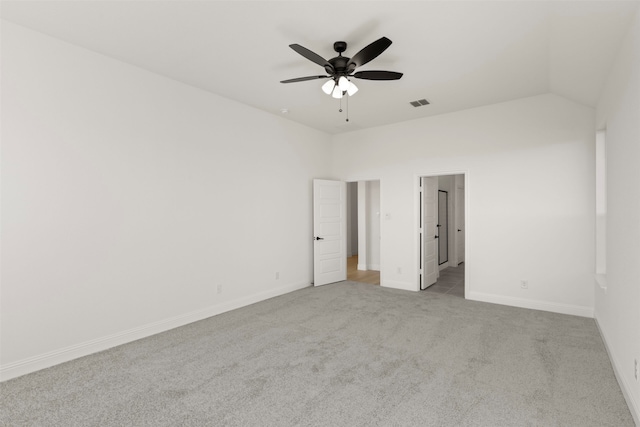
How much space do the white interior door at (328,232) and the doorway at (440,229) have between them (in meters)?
1.55

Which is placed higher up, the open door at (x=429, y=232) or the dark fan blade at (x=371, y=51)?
the dark fan blade at (x=371, y=51)

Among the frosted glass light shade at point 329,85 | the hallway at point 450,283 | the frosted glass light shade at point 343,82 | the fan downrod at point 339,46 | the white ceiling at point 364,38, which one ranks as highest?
the white ceiling at point 364,38

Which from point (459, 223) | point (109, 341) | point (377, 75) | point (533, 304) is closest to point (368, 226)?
point (459, 223)

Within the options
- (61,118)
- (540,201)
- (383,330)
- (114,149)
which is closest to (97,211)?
(114,149)

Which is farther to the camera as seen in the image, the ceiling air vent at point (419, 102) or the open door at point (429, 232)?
the open door at point (429, 232)

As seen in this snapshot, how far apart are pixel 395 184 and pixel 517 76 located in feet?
8.36

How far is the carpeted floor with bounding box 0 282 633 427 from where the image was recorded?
230cm

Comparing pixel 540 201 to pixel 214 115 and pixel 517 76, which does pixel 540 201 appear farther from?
pixel 214 115

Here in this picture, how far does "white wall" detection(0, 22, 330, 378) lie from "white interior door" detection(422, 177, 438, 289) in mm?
2768

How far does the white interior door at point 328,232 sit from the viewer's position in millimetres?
6188

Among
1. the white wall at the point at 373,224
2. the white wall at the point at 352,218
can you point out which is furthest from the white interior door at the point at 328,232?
the white wall at the point at 352,218

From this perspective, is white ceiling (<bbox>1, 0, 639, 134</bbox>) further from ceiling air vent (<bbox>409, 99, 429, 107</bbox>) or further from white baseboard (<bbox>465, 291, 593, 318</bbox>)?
white baseboard (<bbox>465, 291, 593, 318</bbox>)

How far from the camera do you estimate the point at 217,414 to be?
7.63ft

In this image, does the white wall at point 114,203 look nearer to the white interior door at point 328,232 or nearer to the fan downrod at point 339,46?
the white interior door at point 328,232
